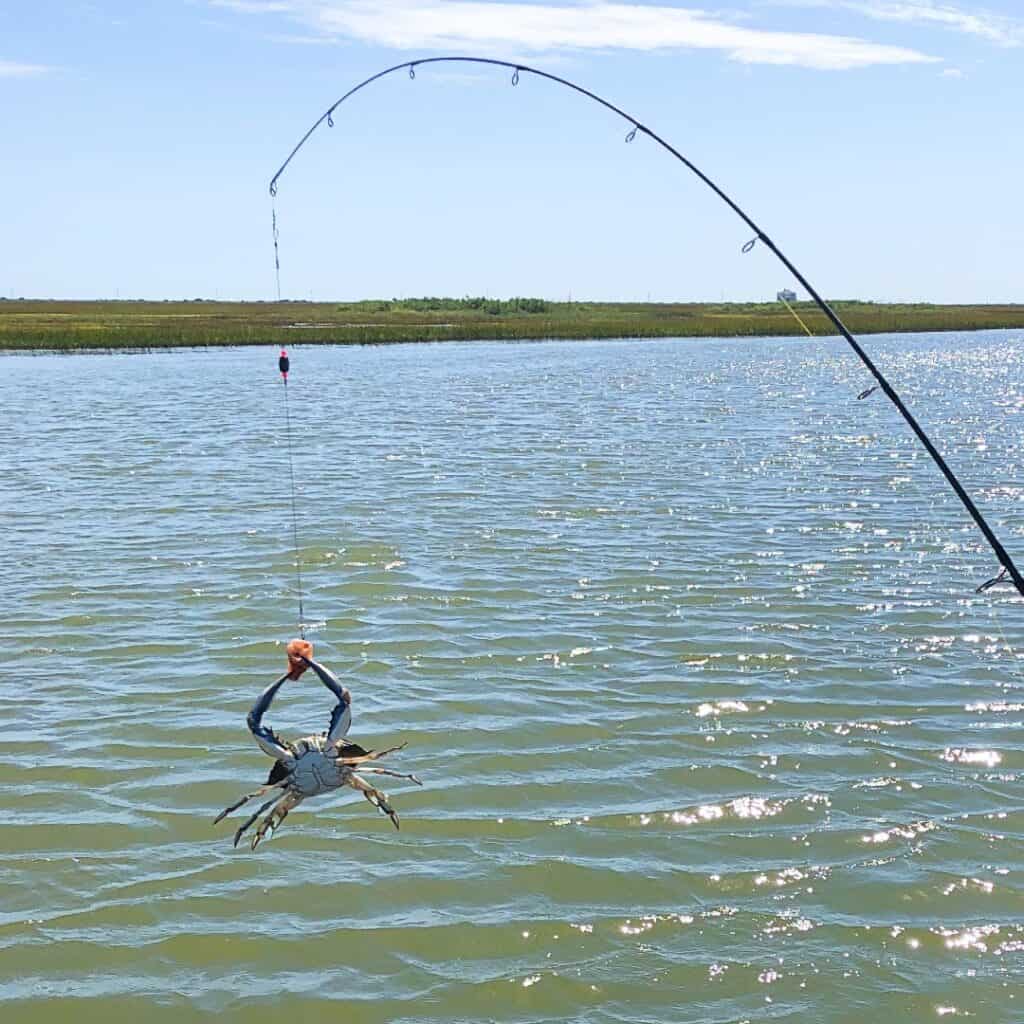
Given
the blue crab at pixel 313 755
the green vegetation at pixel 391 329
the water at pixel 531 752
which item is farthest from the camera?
the green vegetation at pixel 391 329

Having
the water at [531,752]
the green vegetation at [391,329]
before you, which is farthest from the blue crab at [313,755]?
the green vegetation at [391,329]

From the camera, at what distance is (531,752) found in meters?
10.8

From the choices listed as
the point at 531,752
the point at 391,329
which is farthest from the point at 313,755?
the point at 391,329

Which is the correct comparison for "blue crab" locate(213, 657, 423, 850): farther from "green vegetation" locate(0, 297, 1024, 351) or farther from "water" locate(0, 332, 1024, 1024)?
"green vegetation" locate(0, 297, 1024, 351)

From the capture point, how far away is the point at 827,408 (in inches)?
1647

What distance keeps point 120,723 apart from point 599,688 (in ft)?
14.8

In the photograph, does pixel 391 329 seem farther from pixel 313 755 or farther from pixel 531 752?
pixel 313 755

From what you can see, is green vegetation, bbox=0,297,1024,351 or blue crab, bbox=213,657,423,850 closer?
blue crab, bbox=213,657,423,850

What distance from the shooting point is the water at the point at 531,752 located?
7.77 meters

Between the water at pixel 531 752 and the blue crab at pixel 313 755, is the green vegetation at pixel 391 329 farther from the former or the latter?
the blue crab at pixel 313 755

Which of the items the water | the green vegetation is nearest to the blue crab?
the water

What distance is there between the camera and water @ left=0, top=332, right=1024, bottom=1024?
7773mm

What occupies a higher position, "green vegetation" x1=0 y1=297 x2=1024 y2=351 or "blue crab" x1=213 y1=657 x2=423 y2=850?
"green vegetation" x1=0 y1=297 x2=1024 y2=351

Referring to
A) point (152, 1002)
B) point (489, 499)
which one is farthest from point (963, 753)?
point (489, 499)
